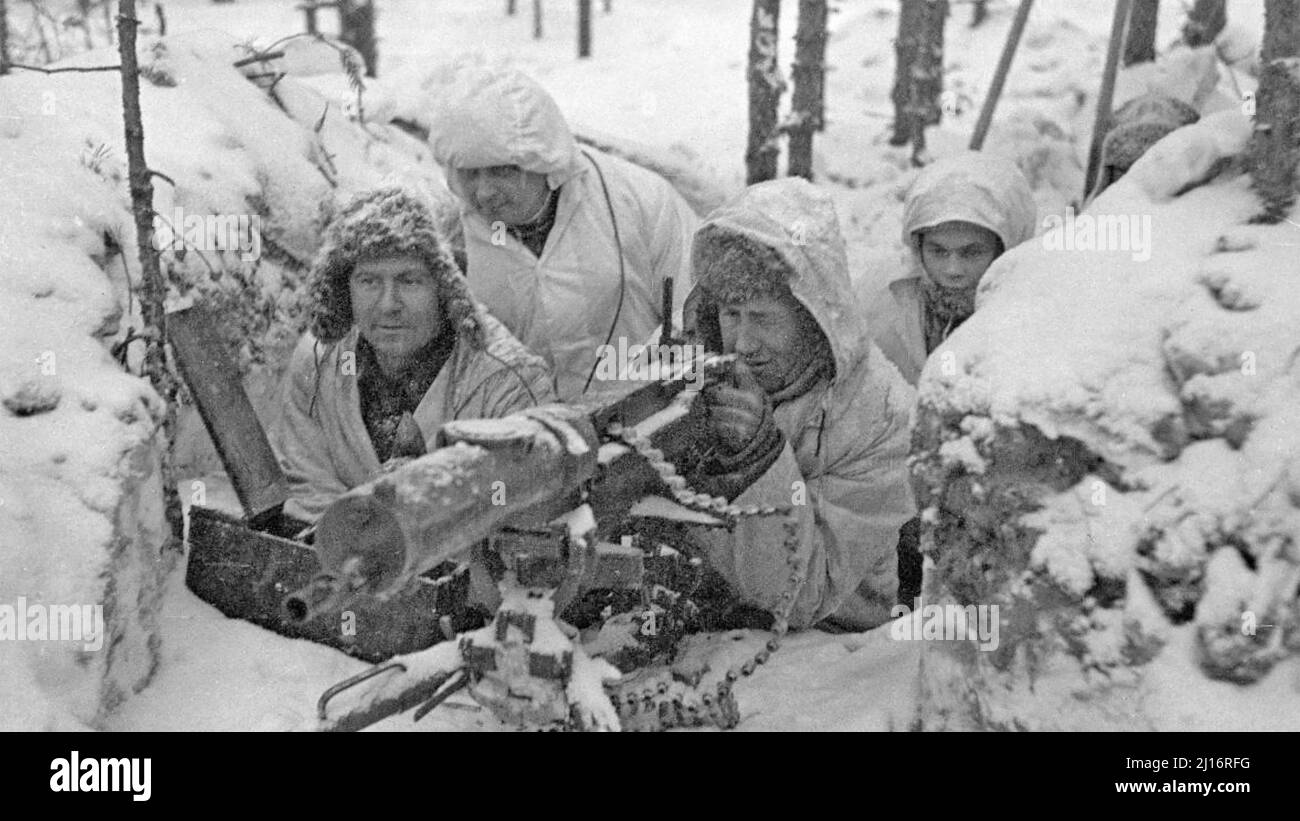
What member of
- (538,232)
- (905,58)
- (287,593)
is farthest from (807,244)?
(905,58)

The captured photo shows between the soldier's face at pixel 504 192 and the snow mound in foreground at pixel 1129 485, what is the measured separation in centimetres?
237

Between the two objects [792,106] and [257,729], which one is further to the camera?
[792,106]

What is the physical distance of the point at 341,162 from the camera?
5.69 metres

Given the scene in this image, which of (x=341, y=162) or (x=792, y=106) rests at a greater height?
(x=792, y=106)

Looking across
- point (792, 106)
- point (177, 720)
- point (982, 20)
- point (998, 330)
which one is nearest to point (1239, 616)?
point (998, 330)

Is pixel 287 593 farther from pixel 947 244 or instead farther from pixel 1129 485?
pixel 947 244

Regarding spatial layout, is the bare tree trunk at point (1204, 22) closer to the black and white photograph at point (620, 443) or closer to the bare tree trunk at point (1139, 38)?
the bare tree trunk at point (1139, 38)

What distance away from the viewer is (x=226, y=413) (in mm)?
3000

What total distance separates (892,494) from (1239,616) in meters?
1.34

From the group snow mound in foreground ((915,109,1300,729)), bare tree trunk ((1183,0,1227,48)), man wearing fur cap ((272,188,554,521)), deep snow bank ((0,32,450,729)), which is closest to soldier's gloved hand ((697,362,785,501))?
snow mound in foreground ((915,109,1300,729))

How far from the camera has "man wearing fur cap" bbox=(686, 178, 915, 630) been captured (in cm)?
322

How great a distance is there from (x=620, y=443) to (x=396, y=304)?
134cm

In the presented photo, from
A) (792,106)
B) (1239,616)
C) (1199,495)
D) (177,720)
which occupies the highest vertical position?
(792,106)

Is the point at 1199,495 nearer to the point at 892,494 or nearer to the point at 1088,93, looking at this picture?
the point at 892,494
